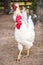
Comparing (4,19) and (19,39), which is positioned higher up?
(19,39)

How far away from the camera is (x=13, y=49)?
4.45m

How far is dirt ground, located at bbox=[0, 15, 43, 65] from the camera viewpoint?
3.87m

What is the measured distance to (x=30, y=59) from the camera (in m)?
3.96

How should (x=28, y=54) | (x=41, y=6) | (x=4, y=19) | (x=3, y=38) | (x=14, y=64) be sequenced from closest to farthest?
(x=14, y=64) → (x=28, y=54) → (x=3, y=38) → (x=4, y=19) → (x=41, y=6)

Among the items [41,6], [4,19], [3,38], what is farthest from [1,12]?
[3,38]

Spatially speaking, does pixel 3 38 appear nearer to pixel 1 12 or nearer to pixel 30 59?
pixel 30 59

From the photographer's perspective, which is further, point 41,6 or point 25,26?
point 41,6

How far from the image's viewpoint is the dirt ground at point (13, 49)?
3.87 meters

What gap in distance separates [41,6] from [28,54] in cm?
406

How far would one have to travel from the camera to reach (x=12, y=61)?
3.88m

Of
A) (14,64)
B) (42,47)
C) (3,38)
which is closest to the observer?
(14,64)

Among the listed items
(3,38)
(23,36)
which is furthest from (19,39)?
(3,38)

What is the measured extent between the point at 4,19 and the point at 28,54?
3.31 meters

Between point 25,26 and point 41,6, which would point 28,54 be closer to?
point 25,26
